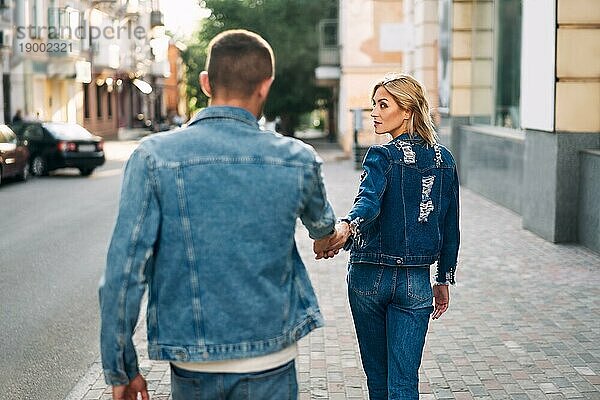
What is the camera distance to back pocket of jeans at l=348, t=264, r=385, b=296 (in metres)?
4.11

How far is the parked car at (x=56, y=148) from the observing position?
24578 millimetres

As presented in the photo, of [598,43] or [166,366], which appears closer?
[166,366]

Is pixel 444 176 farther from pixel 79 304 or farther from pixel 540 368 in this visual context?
pixel 79 304

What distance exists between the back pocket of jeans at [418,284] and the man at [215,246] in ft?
4.33

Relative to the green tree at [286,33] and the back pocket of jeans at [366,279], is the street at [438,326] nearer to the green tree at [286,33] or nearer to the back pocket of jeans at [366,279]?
the back pocket of jeans at [366,279]

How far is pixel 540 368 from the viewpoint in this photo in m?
6.20

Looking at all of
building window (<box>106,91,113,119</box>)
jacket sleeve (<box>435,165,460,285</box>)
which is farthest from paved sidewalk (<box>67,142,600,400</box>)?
building window (<box>106,91,113,119</box>)

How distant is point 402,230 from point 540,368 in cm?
254

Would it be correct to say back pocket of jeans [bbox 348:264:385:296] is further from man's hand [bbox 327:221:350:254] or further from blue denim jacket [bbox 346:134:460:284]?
man's hand [bbox 327:221:350:254]

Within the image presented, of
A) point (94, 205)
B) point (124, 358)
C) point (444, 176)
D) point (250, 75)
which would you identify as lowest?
point (94, 205)

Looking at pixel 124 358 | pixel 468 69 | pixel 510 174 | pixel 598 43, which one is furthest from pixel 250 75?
pixel 468 69

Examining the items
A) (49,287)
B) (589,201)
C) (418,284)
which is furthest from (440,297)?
(589,201)

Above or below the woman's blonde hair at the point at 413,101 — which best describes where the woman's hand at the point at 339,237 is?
below

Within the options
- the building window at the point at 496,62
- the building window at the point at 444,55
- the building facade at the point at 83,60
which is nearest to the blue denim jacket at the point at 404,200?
the building window at the point at 496,62
